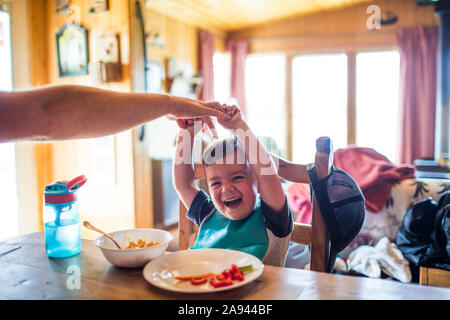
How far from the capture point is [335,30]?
503 cm

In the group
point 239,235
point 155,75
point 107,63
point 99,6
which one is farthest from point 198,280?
point 155,75

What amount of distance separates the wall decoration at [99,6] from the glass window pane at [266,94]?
2803 millimetres

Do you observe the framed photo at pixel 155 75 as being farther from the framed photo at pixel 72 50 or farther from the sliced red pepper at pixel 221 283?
Answer: the sliced red pepper at pixel 221 283

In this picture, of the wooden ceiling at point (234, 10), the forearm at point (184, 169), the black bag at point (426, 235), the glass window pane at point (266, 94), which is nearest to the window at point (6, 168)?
the wooden ceiling at point (234, 10)

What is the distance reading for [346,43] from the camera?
5000mm

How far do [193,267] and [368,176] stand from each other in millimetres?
1731

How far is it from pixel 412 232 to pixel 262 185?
4.08ft

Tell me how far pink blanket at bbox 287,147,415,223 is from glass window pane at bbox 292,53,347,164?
2.56 metres

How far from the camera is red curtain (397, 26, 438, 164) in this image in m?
4.54

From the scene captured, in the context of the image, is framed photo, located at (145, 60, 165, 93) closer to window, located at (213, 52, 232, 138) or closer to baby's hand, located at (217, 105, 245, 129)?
window, located at (213, 52, 232, 138)

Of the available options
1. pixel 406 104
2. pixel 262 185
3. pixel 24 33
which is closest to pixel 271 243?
pixel 262 185

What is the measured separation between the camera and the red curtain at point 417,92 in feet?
14.9

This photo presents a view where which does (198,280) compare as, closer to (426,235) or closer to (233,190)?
(233,190)

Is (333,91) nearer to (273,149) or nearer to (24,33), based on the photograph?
(273,149)
